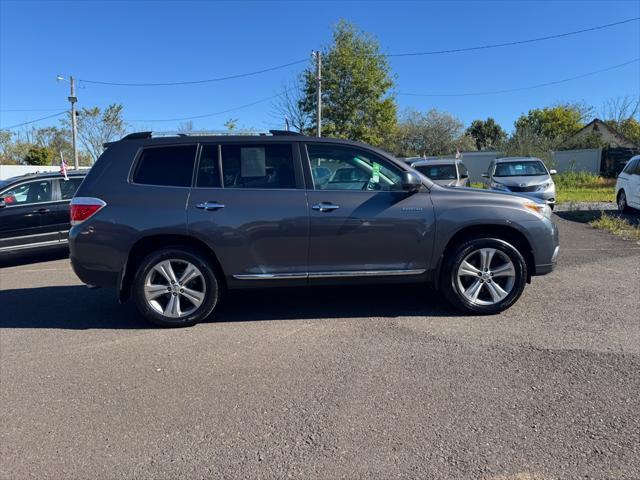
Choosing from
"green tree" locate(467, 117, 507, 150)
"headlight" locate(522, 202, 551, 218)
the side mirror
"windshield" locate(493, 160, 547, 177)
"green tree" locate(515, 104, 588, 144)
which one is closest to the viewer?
the side mirror

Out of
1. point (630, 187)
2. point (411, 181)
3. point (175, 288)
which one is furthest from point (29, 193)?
point (630, 187)

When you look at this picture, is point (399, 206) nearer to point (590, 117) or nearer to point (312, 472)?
point (312, 472)

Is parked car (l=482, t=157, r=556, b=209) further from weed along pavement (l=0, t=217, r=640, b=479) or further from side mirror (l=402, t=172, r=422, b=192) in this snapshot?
side mirror (l=402, t=172, r=422, b=192)

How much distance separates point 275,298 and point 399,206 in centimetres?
199

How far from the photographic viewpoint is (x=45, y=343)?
473cm

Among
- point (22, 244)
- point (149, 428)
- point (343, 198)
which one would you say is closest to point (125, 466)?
point (149, 428)

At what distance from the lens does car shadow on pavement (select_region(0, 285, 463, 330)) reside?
527cm

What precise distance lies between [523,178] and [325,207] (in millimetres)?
11673

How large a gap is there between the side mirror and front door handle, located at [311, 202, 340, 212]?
0.69 m

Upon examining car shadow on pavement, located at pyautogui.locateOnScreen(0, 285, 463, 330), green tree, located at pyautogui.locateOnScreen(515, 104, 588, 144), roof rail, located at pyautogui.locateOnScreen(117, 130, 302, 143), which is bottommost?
car shadow on pavement, located at pyautogui.locateOnScreen(0, 285, 463, 330)

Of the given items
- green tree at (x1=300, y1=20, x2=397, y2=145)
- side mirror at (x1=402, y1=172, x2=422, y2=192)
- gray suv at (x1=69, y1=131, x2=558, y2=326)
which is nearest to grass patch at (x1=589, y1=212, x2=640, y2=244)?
gray suv at (x1=69, y1=131, x2=558, y2=326)

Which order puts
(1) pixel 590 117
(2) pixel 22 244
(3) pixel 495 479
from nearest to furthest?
1. (3) pixel 495 479
2. (2) pixel 22 244
3. (1) pixel 590 117

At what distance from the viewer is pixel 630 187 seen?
12.8 m

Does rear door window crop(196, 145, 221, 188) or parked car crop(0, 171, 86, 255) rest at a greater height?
rear door window crop(196, 145, 221, 188)
